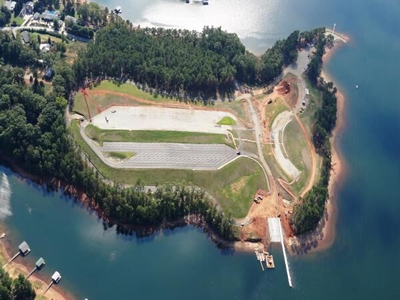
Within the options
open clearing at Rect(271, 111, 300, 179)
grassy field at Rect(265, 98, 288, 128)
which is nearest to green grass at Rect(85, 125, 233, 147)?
open clearing at Rect(271, 111, 300, 179)

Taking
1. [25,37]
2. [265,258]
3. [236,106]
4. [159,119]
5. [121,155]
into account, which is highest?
[25,37]

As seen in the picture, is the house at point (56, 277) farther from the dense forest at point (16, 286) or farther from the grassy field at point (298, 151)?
the grassy field at point (298, 151)

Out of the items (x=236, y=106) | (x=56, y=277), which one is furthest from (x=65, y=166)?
(x=236, y=106)

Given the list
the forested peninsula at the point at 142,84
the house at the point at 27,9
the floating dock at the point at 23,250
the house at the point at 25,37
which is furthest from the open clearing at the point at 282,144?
the house at the point at 27,9

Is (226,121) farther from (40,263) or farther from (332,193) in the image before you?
(40,263)

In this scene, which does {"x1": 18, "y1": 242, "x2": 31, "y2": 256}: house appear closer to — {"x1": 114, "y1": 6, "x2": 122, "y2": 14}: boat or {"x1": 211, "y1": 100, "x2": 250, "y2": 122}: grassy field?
{"x1": 211, "y1": 100, "x2": 250, "y2": 122}: grassy field

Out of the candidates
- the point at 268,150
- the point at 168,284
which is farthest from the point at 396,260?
the point at 168,284
